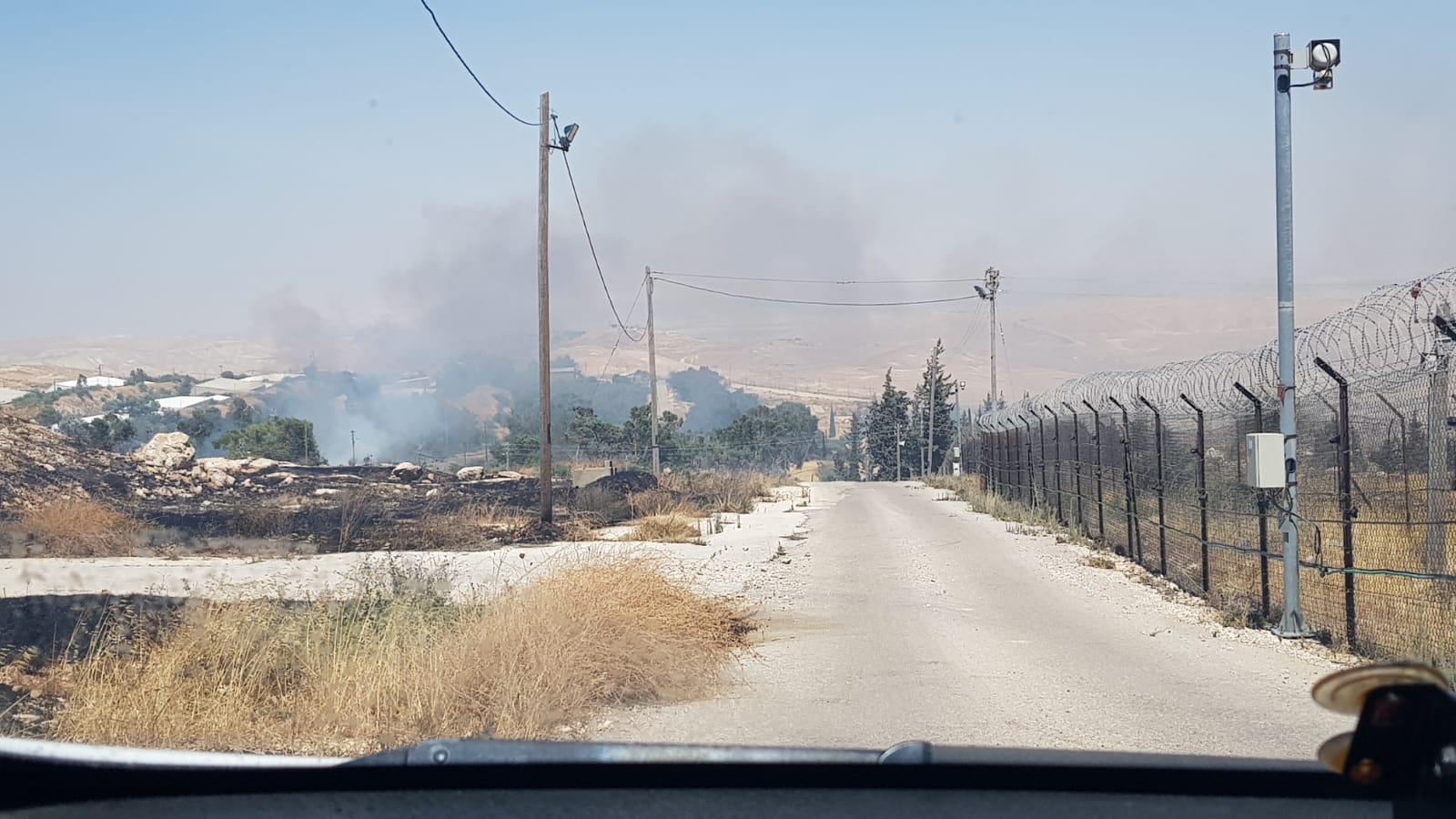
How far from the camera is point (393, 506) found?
3025cm

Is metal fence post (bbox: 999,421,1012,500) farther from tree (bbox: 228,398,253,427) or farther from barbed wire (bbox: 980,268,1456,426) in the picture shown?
tree (bbox: 228,398,253,427)

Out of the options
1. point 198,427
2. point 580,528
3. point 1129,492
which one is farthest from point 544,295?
point 198,427

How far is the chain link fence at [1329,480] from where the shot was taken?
10.1 m

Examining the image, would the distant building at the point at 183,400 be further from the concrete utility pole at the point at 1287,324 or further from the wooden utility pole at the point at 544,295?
the concrete utility pole at the point at 1287,324

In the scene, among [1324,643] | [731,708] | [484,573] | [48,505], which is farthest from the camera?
[48,505]

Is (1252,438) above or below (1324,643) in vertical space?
above

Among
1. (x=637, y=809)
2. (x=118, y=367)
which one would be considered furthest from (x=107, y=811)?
(x=118, y=367)

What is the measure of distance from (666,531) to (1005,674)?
16310 millimetres

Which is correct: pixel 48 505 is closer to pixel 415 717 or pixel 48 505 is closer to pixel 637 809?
pixel 415 717

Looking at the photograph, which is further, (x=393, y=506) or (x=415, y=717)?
(x=393, y=506)

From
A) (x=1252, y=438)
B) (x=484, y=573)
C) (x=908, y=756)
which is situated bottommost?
(x=484, y=573)

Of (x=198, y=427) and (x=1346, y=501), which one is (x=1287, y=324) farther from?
(x=198, y=427)

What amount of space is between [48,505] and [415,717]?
19.8 m

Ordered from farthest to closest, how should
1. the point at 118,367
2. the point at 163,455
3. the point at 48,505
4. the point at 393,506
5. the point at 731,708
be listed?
the point at 118,367 → the point at 163,455 → the point at 393,506 → the point at 48,505 → the point at 731,708
